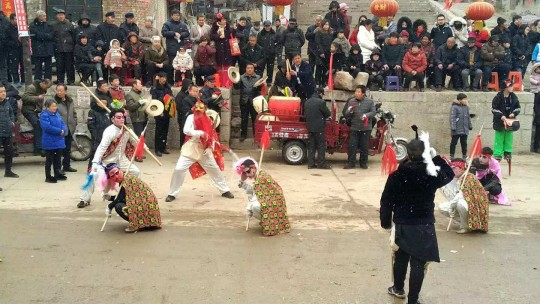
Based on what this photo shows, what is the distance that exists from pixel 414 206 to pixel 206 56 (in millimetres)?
9557

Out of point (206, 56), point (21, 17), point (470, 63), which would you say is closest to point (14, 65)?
point (21, 17)

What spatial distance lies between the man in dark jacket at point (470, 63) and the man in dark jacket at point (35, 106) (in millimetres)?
9057

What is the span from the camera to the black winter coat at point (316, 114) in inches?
528

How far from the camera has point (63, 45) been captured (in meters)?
15.1

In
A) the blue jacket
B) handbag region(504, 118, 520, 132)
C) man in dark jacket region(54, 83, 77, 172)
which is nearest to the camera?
the blue jacket

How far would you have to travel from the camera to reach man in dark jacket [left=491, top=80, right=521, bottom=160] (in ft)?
46.0

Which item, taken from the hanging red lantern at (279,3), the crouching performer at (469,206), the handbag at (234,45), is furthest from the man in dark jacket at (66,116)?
the crouching performer at (469,206)

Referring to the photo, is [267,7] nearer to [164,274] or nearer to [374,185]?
[374,185]

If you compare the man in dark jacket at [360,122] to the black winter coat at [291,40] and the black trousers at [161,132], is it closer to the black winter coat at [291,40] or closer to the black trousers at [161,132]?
the black winter coat at [291,40]

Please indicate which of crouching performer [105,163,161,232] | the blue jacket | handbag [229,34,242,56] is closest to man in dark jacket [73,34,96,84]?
handbag [229,34,242,56]

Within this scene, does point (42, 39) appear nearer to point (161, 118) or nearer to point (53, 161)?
point (161, 118)

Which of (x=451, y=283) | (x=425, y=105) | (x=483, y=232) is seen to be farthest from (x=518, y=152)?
(x=451, y=283)

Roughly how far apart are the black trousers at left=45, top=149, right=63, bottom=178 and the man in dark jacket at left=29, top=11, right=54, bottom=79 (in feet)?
13.0

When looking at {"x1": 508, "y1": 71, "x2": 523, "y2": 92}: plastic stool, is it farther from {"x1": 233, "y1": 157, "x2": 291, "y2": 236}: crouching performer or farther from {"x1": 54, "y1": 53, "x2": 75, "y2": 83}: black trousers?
{"x1": 54, "y1": 53, "x2": 75, "y2": 83}: black trousers
